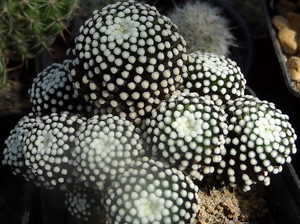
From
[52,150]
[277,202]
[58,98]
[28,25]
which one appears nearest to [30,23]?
[28,25]

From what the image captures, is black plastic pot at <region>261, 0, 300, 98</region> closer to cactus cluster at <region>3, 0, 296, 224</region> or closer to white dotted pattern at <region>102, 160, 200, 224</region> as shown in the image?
cactus cluster at <region>3, 0, 296, 224</region>

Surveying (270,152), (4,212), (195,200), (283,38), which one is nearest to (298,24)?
(283,38)

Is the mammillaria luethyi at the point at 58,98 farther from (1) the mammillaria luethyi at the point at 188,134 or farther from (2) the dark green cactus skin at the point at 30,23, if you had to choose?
(2) the dark green cactus skin at the point at 30,23

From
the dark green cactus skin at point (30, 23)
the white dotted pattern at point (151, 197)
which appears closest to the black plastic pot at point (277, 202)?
the white dotted pattern at point (151, 197)

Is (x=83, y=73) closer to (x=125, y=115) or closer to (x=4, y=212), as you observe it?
(x=125, y=115)

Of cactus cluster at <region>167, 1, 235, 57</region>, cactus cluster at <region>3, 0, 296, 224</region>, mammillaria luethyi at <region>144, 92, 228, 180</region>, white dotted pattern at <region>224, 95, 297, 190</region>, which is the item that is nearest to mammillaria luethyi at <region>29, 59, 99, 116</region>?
cactus cluster at <region>3, 0, 296, 224</region>

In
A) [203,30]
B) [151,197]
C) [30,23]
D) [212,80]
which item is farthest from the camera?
[203,30]

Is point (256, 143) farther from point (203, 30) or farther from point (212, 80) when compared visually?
point (203, 30)
